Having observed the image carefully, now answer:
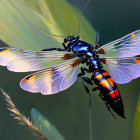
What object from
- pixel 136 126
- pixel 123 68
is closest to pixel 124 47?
pixel 123 68

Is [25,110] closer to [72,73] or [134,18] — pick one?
[72,73]

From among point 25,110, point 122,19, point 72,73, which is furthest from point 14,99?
point 122,19

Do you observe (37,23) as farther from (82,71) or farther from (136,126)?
(136,126)

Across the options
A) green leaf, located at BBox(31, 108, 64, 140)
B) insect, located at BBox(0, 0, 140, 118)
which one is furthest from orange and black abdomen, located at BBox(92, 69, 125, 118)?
green leaf, located at BBox(31, 108, 64, 140)

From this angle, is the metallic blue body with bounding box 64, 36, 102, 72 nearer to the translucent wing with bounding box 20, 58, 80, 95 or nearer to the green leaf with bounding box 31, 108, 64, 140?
the translucent wing with bounding box 20, 58, 80, 95

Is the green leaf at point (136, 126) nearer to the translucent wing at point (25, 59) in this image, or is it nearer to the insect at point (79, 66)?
the insect at point (79, 66)
